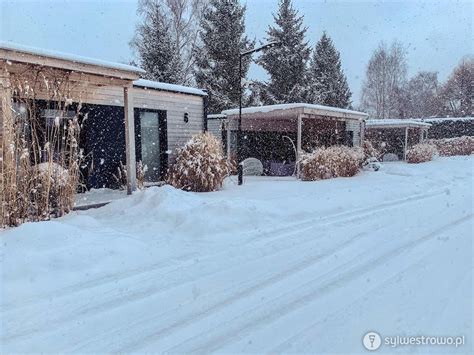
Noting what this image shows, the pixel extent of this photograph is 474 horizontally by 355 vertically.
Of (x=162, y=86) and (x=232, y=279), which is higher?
(x=162, y=86)

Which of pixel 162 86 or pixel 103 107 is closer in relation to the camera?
pixel 103 107

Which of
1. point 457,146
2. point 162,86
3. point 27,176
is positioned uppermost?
point 162,86

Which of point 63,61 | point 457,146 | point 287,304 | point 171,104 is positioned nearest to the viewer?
point 287,304

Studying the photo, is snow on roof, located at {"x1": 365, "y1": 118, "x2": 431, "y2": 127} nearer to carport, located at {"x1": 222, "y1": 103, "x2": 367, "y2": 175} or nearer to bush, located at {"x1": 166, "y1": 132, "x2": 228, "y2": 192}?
carport, located at {"x1": 222, "y1": 103, "x2": 367, "y2": 175}

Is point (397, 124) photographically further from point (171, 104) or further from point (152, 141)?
point (152, 141)

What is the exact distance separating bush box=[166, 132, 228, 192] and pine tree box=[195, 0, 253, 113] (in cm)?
1303

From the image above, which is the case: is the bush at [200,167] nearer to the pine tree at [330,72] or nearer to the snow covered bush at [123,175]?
the snow covered bush at [123,175]

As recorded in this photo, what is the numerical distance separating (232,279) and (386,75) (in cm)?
3844

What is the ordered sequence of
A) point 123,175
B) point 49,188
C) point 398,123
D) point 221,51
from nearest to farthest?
point 49,188, point 123,175, point 398,123, point 221,51

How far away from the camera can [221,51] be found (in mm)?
21594

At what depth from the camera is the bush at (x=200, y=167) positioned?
26.8 feet

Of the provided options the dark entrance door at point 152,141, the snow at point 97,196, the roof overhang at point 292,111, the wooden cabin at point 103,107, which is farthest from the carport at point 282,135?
the snow at point 97,196

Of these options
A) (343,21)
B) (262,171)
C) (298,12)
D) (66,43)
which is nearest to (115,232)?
(262,171)

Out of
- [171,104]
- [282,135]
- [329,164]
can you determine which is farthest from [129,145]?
[282,135]
